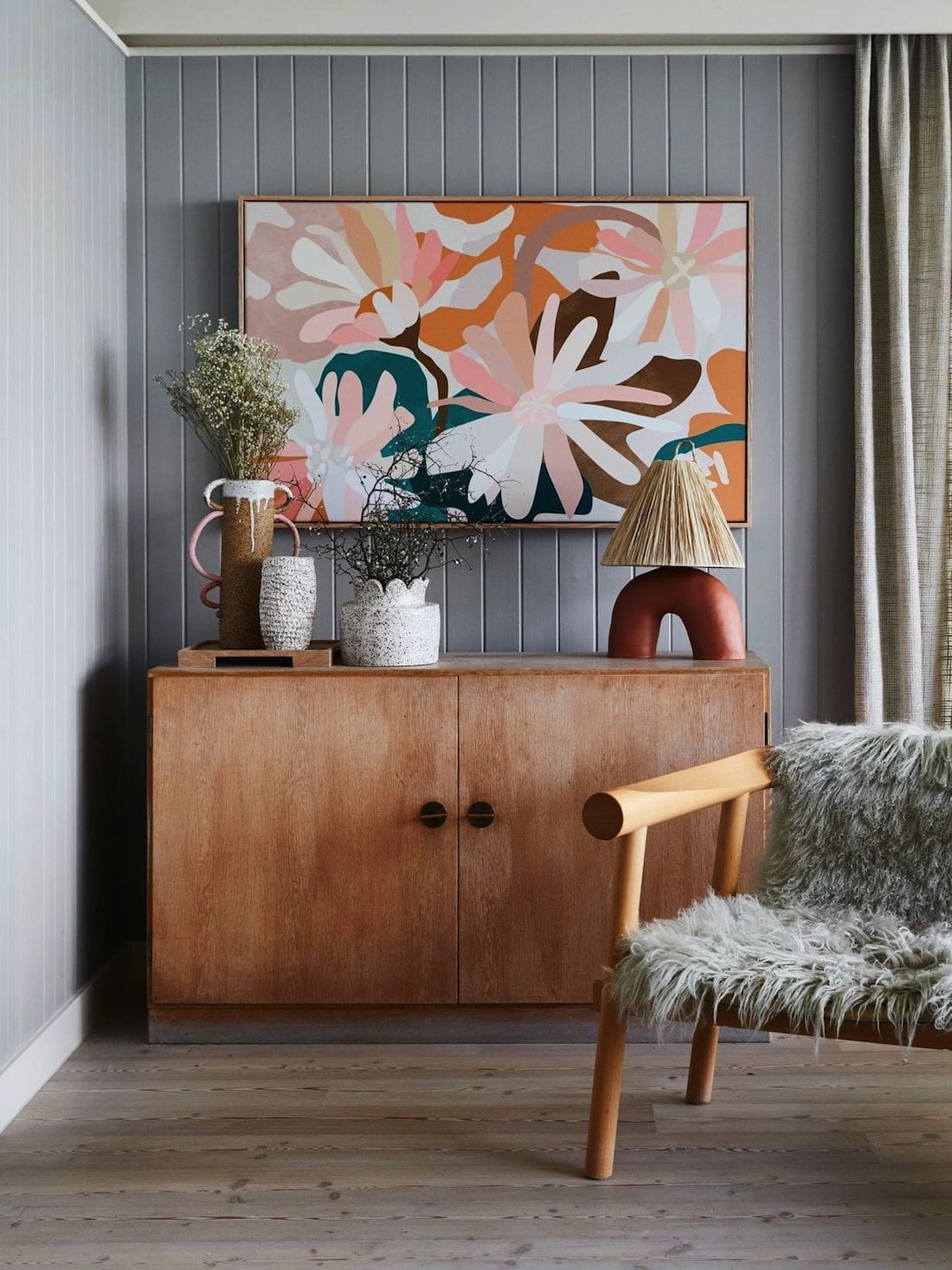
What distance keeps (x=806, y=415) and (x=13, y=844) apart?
1.94 metres

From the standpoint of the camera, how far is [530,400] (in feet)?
8.12

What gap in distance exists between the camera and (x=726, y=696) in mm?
2143

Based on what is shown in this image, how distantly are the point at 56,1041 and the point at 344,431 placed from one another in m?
1.42

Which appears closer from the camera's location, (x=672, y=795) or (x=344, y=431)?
(x=672, y=795)

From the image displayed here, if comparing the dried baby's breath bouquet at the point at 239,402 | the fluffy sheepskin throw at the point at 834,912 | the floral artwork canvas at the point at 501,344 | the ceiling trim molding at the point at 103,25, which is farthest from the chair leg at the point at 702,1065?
the ceiling trim molding at the point at 103,25

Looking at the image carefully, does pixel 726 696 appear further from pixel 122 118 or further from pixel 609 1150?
pixel 122 118

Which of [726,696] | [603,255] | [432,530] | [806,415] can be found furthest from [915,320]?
[432,530]

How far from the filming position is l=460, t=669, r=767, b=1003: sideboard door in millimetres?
2143

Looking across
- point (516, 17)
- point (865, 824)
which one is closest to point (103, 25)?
point (516, 17)

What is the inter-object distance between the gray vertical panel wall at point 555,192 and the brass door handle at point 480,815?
1.68 ft

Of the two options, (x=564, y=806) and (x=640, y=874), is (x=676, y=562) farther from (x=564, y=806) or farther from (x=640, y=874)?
(x=640, y=874)

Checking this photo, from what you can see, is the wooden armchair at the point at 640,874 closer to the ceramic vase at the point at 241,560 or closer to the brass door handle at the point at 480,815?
the brass door handle at the point at 480,815

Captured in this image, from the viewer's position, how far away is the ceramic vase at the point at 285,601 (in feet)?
7.23

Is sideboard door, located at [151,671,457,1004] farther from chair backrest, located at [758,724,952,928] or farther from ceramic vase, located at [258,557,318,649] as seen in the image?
chair backrest, located at [758,724,952,928]
